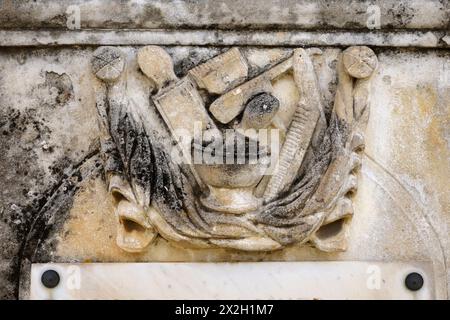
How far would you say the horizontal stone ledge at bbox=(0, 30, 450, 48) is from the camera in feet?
21.5

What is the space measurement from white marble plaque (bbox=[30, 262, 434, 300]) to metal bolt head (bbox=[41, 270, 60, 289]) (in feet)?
0.07

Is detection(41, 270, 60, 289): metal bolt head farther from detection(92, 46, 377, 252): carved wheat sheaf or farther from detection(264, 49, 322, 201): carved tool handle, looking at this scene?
detection(264, 49, 322, 201): carved tool handle

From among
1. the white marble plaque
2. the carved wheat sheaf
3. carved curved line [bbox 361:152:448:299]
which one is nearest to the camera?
the carved wheat sheaf

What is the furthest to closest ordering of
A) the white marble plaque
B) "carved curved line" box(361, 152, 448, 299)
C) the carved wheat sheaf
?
"carved curved line" box(361, 152, 448, 299) → the white marble plaque → the carved wheat sheaf

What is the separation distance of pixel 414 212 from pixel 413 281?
1.20 feet

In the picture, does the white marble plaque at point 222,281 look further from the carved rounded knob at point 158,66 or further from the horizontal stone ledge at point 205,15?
the horizontal stone ledge at point 205,15

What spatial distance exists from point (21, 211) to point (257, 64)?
146cm

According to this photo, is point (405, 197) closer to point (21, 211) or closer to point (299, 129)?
point (299, 129)

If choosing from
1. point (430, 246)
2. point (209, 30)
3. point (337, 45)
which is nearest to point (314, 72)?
point (337, 45)

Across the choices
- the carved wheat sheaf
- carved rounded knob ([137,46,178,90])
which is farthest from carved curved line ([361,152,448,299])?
carved rounded knob ([137,46,178,90])

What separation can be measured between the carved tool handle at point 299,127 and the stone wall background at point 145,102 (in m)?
0.10

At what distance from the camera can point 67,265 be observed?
6465 mm

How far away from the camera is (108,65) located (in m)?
6.46

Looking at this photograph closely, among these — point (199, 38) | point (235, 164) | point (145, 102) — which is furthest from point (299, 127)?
point (145, 102)
